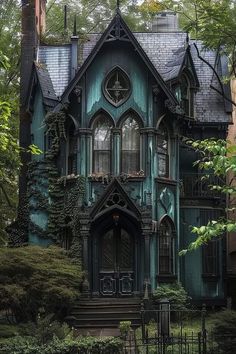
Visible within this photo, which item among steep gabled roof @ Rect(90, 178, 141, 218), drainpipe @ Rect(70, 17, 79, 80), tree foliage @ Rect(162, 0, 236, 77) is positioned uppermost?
drainpipe @ Rect(70, 17, 79, 80)

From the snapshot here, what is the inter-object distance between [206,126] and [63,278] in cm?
942

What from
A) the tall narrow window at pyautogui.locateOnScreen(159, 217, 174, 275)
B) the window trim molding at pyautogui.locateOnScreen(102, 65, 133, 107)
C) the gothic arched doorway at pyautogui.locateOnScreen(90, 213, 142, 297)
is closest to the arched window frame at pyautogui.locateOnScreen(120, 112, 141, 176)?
the window trim molding at pyautogui.locateOnScreen(102, 65, 133, 107)

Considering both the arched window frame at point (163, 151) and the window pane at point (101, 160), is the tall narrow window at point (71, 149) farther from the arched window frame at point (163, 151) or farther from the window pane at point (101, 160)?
the arched window frame at point (163, 151)

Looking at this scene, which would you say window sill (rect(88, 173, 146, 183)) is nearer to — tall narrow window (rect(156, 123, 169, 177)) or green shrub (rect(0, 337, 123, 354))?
tall narrow window (rect(156, 123, 169, 177))

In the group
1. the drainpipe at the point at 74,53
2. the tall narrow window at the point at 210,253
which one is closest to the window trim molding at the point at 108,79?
the drainpipe at the point at 74,53

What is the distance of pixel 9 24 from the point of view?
3325cm

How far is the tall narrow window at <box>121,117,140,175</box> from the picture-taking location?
72.8ft

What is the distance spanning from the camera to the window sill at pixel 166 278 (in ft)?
71.5

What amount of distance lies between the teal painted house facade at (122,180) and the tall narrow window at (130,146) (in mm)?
37

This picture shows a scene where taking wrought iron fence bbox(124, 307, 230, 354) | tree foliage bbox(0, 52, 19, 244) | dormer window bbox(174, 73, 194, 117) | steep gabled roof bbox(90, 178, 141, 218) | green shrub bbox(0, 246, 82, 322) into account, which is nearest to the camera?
wrought iron fence bbox(124, 307, 230, 354)

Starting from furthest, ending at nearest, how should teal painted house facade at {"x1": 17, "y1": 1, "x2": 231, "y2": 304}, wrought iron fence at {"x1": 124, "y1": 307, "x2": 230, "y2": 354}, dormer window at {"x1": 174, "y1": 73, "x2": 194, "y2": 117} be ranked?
dormer window at {"x1": 174, "y1": 73, "x2": 194, "y2": 117}
teal painted house facade at {"x1": 17, "y1": 1, "x2": 231, "y2": 304}
wrought iron fence at {"x1": 124, "y1": 307, "x2": 230, "y2": 354}

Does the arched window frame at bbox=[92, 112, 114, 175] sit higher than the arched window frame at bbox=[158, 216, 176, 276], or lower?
higher

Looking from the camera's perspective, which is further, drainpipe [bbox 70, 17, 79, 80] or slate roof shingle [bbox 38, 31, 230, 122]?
drainpipe [bbox 70, 17, 79, 80]

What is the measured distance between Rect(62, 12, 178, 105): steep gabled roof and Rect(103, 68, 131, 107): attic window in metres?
0.98
